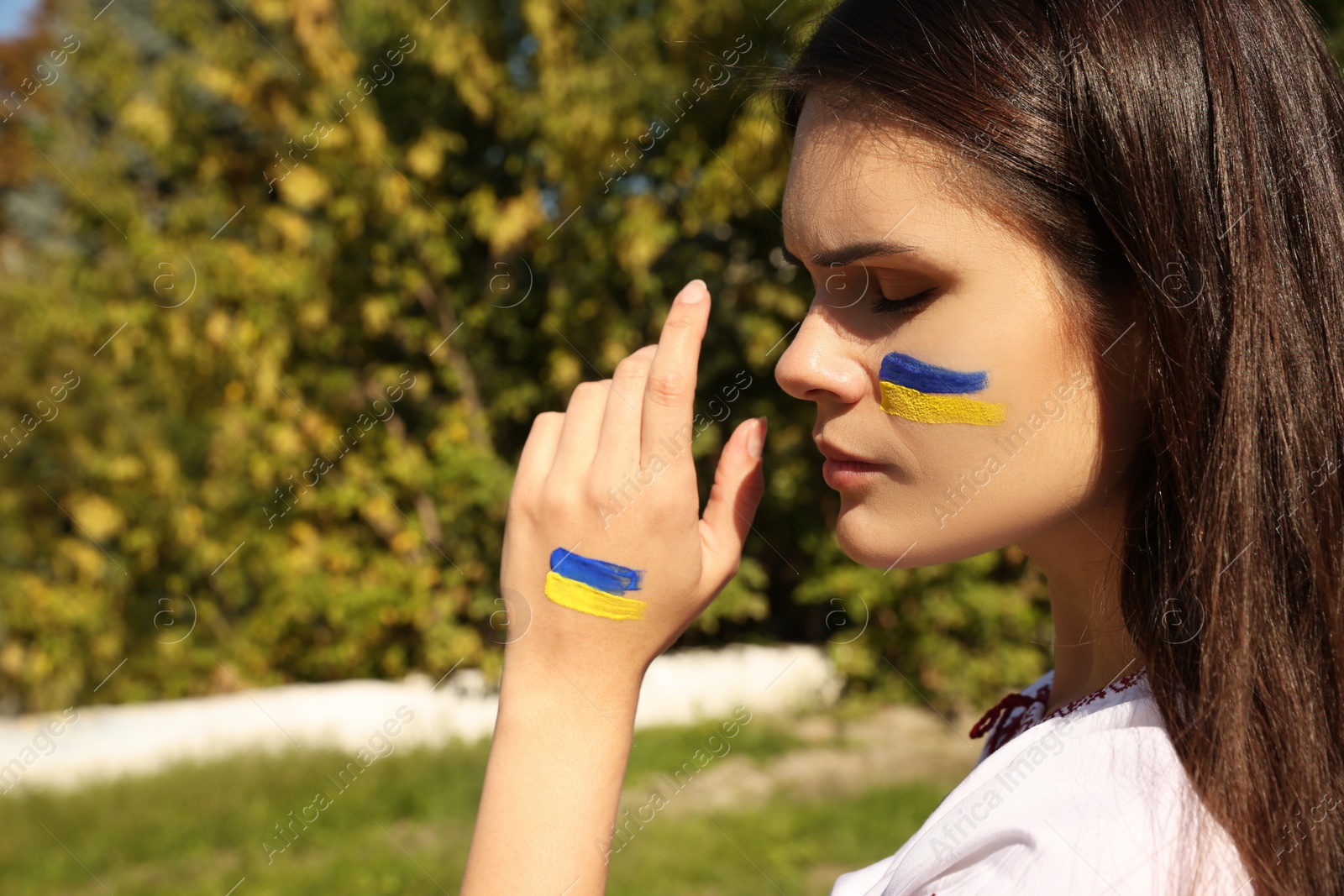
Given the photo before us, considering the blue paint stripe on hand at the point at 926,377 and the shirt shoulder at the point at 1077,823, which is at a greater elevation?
the blue paint stripe on hand at the point at 926,377

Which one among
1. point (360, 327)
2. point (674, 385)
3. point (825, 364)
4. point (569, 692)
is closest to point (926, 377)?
point (825, 364)

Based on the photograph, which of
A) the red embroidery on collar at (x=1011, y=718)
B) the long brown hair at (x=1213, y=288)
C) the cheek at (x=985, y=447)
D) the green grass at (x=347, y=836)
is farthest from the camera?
the green grass at (x=347, y=836)

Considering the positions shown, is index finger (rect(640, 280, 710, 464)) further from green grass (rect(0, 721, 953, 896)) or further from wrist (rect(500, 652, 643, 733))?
green grass (rect(0, 721, 953, 896))

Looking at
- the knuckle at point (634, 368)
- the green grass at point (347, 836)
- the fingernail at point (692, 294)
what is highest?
the fingernail at point (692, 294)

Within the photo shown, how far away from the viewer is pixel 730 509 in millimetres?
1175

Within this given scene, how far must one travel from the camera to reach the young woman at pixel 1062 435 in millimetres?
841

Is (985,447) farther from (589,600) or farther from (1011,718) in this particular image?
(1011,718)

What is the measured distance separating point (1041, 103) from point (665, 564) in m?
0.64

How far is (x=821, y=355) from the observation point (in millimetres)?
1096

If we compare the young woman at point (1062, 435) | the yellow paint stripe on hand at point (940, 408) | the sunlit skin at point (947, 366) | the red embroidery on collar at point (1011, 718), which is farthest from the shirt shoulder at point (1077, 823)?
the red embroidery on collar at point (1011, 718)

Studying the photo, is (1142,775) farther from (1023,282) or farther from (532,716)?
(532,716)

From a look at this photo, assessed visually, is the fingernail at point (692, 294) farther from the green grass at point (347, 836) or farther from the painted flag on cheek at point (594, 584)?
the green grass at point (347, 836)

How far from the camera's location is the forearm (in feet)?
3.14

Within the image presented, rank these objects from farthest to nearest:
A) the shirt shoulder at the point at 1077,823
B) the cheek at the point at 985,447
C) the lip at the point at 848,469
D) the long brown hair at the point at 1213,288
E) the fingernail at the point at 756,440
Result: the fingernail at the point at 756,440, the lip at the point at 848,469, the cheek at the point at 985,447, the long brown hair at the point at 1213,288, the shirt shoulder at the point at 1077,823
